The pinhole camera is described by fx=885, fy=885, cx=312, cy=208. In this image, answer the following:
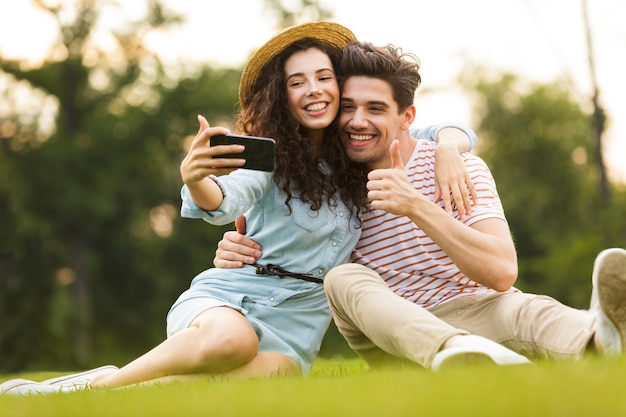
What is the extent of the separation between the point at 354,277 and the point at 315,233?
0.76 meters

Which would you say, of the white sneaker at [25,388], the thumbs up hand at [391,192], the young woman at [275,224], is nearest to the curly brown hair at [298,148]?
the young woman at [275,224]

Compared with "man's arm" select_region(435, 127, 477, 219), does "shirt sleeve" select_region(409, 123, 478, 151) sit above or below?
above

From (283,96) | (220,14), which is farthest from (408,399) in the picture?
(220,14)

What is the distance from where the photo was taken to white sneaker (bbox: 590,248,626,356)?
315 centimetres

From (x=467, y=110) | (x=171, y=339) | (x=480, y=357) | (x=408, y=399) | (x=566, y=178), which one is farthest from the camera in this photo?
(x=467, y=110)

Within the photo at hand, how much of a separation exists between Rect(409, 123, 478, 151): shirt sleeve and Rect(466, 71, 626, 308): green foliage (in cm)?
2091

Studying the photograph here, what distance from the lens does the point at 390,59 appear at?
497 centimetres

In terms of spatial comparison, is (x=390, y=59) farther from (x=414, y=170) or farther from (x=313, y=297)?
(x=313, y=297)

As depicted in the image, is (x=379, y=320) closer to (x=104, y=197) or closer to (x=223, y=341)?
(x=223, y=341)

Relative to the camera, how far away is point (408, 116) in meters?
5.05

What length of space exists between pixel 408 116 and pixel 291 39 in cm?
79

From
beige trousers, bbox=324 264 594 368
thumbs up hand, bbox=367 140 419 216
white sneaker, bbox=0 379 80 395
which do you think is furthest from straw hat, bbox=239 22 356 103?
white sneaker, bbox=0 379 80 395

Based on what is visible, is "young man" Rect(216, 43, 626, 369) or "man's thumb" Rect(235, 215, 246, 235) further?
"man's thumb" Rect(235, 215, 246, 235)

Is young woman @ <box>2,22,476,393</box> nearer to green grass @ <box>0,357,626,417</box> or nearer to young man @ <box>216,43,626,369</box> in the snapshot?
young man @ <box>216,43,626,369</box>
